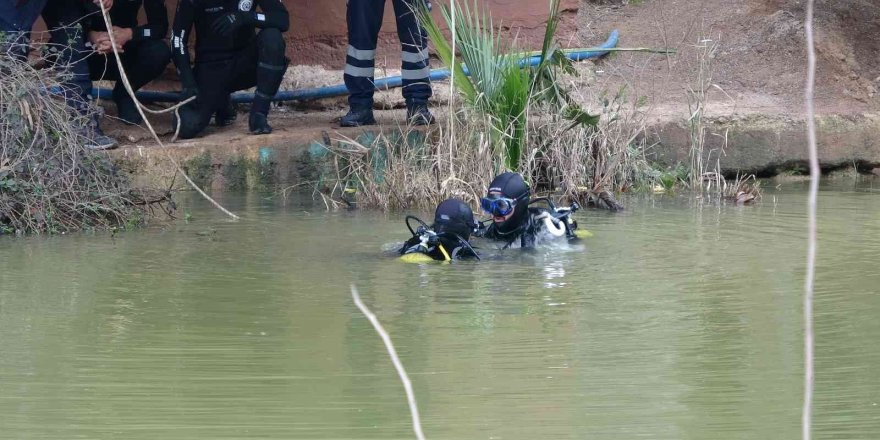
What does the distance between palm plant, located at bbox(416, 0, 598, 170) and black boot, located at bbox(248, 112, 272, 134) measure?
1.78 metres

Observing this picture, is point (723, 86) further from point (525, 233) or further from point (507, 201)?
point (507, 201)

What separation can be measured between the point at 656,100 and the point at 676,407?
7.84 metres

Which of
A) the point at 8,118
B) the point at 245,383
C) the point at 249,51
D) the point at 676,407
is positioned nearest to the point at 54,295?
the point at 245,383

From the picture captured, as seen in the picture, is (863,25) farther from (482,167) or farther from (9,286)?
(9,286)

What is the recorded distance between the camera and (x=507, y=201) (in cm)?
711

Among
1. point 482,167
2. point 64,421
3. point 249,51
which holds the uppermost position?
point 249,51

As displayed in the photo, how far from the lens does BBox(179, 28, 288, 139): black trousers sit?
395 inches

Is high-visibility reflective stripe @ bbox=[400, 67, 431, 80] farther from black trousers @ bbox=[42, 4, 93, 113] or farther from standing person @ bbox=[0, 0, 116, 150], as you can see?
black trousers @ bbox=[42, 4, 93, 113]

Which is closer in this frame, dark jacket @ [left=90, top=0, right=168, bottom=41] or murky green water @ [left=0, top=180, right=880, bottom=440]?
murky green water @ [left=0, top=180, right=880, bottom=440]

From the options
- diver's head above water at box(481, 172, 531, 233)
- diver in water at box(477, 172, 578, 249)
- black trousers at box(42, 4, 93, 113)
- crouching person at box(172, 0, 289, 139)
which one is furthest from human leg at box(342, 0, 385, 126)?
diver's head above water at box(481, 172, 531, 233)

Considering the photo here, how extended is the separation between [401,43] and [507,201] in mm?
3227

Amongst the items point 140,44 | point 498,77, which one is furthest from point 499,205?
point 140,44

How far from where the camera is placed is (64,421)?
12.4ft

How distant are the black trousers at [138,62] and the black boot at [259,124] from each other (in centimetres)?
86
